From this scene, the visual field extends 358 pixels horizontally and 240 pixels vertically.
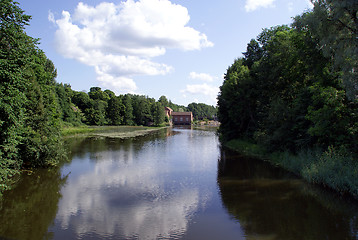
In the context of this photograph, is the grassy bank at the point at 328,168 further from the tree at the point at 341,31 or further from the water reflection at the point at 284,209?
the tree at the point at 341,31

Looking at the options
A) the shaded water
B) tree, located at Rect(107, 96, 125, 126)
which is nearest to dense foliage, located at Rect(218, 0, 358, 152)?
the shaded water

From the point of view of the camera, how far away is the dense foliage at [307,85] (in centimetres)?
1084

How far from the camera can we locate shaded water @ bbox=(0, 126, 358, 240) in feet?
26.8

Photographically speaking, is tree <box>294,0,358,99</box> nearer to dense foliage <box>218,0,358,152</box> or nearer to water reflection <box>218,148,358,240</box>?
dense foliage <box>218,0,358,152</box>

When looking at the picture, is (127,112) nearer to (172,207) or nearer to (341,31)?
(172,207)

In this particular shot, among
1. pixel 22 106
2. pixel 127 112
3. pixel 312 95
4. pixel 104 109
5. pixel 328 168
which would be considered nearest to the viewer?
pixel 328 168

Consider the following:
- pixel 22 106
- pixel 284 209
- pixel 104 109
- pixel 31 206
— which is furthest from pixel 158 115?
pixel 284 209

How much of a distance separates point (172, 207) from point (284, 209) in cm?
456

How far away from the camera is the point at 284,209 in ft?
33.1

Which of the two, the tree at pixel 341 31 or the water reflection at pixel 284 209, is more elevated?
the tree at pixel 341 31

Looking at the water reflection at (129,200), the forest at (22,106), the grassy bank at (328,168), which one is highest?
the forest at (22,106)

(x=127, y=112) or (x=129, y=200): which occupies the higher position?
(x=127, y=112)

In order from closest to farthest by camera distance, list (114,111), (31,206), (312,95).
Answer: (31,206), (312,95), (114,111)

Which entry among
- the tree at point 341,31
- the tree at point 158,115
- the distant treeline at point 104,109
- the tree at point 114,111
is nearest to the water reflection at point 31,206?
the tree at point 341,31
